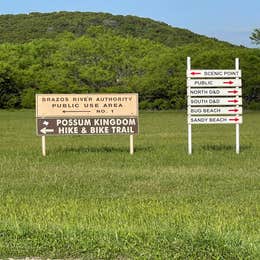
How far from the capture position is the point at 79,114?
51.5 feet

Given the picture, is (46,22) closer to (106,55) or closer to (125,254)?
(106,55)

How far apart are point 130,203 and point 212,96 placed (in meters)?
7.44

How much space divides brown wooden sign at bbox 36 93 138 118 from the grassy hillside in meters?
82.7

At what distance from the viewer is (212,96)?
620 inches

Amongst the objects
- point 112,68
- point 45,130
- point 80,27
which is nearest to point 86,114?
point 45,130

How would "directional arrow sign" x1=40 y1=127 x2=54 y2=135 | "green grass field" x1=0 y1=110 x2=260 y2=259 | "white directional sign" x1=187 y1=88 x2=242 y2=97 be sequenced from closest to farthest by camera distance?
"green grass field" x1=0 y1=110 x2=260 y2=259, "directional arrow sign" x1=40 y1=127 x2=54 y2=135, "white directional sign" x1=187 y1=88 x2=242 y2=97

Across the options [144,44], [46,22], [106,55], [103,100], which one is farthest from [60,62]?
[103,100]

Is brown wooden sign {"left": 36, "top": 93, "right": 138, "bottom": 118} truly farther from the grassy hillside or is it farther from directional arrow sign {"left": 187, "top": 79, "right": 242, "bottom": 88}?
the grassy hillside

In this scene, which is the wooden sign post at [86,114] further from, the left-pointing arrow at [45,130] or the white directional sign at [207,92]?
the white directional sign at [207,92]

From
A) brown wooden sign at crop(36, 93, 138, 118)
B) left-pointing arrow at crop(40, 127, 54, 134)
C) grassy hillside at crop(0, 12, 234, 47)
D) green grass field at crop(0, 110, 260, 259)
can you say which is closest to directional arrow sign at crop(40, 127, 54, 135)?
left-pointing arrow at crop(40, 127, 54, 134)

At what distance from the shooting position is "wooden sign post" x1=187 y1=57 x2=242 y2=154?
15.6 metres

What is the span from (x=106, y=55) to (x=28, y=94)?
35.7ft

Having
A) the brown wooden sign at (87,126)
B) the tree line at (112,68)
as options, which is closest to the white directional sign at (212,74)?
the brown wooden sign at (87,126)

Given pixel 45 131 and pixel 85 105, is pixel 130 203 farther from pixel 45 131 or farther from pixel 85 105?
pixel 85 105
